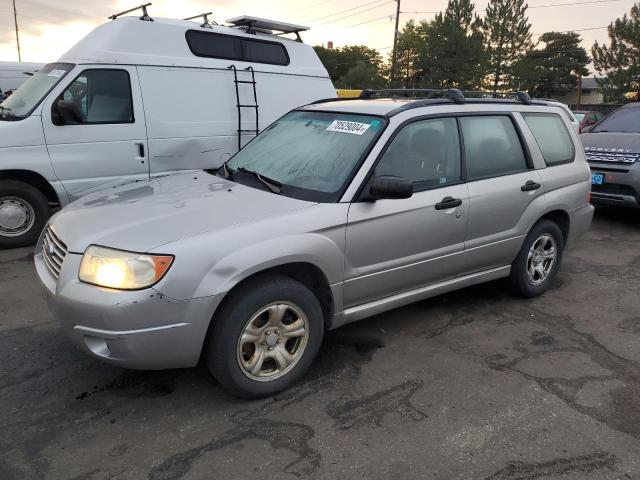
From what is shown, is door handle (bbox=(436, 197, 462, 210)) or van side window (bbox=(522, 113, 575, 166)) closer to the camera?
door handle (bbox=(436, 197, 462, 210))

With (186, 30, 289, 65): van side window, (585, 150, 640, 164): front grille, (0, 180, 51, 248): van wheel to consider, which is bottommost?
(0, 180, 51, 248): van wheel

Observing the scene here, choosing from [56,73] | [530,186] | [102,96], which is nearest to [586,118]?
[530,186]

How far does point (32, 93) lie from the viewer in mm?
6082

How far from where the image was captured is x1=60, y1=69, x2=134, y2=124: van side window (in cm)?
603

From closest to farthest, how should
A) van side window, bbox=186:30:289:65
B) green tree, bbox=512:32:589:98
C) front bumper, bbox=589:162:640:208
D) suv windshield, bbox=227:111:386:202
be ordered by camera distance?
suv windshield, bbox=227:111:386:202, van side window, bbox=186:30:289:65, front bumper, bbox=589:162:640:208, green tree, bbox=512:32:589:98

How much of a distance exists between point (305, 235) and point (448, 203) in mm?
1227

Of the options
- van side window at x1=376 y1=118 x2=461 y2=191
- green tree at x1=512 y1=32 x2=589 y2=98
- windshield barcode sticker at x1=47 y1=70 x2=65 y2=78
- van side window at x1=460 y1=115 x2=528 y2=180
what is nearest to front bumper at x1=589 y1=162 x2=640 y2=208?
van side window at x1=460 y1=115 x2=528 y2=180

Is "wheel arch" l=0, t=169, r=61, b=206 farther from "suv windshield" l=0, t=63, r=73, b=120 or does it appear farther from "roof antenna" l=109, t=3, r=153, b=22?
"roof antenna" l=109, t=3, r=153, b=22

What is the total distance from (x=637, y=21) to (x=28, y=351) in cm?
4368

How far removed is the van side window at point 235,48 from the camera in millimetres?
6820

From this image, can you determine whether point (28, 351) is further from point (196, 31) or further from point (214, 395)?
point (196, 31)

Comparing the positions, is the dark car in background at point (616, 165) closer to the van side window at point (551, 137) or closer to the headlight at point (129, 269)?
the van side window at point (551, 137)

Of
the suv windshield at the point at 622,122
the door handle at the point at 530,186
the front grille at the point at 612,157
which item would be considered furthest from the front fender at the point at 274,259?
the suv windshield at the point at 622,122

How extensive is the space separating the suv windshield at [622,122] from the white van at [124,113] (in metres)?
5.70
